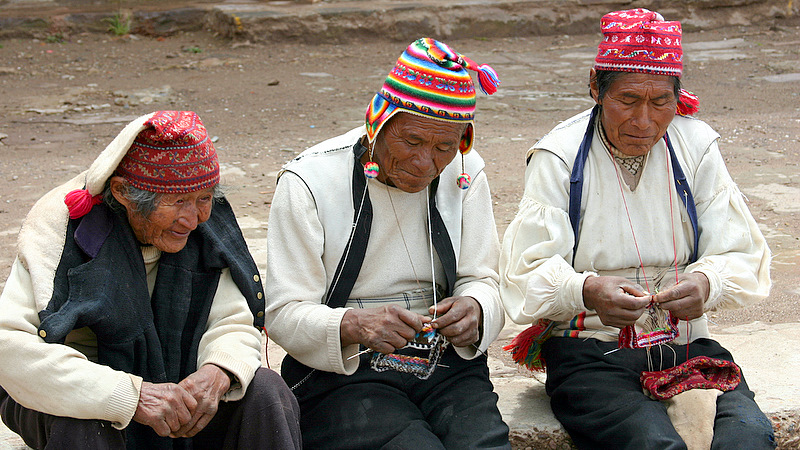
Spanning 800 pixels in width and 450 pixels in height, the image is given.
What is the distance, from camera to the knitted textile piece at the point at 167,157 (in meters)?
2.39

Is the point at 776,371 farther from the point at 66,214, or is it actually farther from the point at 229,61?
the point at 229,61

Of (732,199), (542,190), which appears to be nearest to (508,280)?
(542,190)

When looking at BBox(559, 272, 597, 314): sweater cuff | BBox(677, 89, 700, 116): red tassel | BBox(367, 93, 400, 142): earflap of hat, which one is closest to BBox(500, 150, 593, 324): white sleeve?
BBox(559, 272, 597, 314): sweater cuff

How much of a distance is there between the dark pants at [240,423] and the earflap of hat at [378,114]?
0.82m

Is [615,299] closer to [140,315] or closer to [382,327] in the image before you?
[382,327]

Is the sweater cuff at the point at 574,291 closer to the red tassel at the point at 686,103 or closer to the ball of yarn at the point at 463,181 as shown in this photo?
the ball of yarn at the point at 463,181

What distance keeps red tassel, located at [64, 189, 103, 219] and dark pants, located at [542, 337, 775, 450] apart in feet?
5.46

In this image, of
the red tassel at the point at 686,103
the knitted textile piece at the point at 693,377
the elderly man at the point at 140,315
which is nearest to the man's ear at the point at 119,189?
the elderly man at the point at 140,315

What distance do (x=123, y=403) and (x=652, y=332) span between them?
69.0 inches

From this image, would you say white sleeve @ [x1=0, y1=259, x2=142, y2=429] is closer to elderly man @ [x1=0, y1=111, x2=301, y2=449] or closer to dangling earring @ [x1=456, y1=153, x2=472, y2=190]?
elderly man @ [x1=0, y1=111, x2=301, y2=449]

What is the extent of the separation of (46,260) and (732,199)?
2264 mm

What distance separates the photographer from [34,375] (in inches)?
88.6

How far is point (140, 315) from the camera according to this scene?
2525 millimetres

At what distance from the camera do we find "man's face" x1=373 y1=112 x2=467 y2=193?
106 inches
